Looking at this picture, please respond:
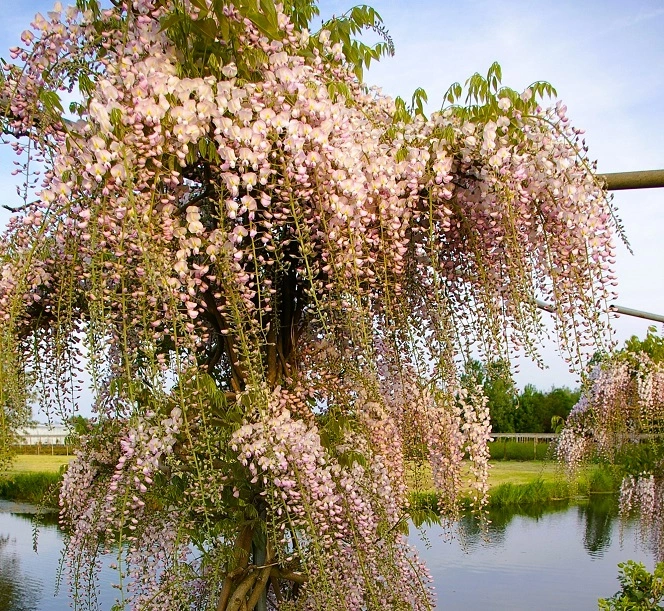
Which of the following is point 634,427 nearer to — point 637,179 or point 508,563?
point 508,563

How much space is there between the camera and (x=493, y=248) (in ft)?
4.55

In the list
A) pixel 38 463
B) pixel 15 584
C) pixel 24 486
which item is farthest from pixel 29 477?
pixel 15 584

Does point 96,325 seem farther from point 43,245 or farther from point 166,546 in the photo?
point 166,546

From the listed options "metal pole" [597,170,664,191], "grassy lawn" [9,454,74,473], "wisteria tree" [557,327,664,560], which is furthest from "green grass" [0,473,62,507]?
"metal pole" [597,170,664,191]

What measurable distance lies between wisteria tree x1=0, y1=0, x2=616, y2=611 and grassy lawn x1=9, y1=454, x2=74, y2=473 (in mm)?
9059

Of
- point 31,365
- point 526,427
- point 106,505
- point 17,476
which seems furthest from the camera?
point 526,427

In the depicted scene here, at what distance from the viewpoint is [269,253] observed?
137 cm

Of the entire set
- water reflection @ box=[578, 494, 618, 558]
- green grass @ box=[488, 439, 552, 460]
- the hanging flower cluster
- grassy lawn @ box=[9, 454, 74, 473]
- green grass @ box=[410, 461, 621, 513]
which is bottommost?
water reflection @ box=[578, 494, 618, 558]

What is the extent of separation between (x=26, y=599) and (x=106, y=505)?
5.15 m

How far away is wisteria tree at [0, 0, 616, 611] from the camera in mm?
1118

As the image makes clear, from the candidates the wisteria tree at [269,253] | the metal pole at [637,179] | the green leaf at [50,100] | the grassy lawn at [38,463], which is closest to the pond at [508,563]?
the grassy lawn at [38,463]

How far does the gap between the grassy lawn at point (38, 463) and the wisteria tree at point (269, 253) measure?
9.06 meters

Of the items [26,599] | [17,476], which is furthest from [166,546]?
[17,476]

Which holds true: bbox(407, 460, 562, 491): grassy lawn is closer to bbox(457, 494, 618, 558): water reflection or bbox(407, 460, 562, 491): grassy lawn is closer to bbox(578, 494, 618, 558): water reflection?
bbox(457, 494, 618, 558): water reflection
